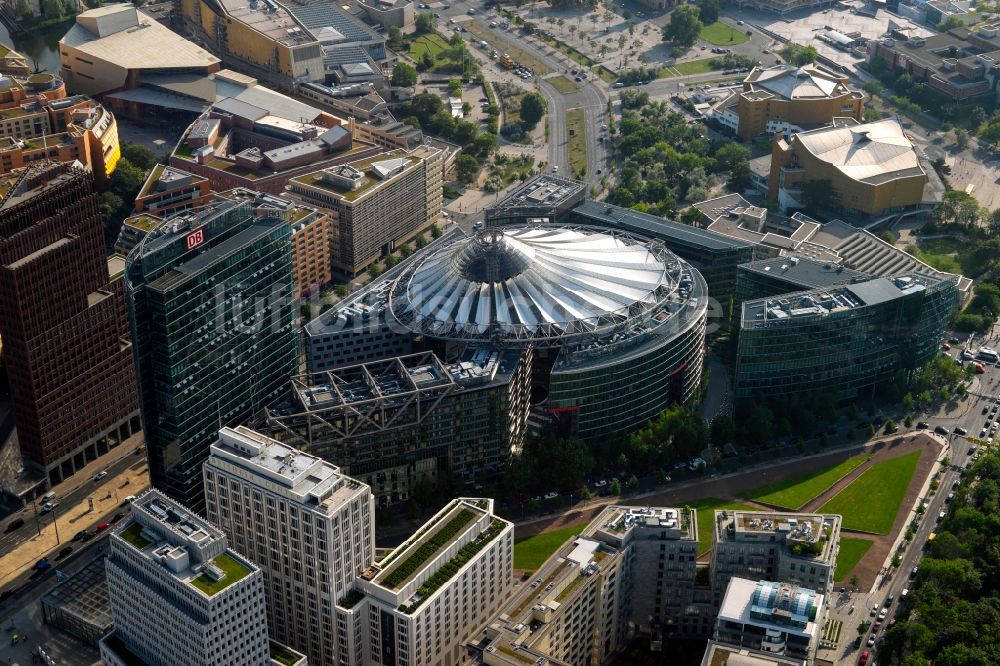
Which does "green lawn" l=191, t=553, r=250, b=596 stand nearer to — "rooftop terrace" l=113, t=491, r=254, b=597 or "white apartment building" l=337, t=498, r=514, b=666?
"rooftop terrace" l=113, t=491, r=254, b=597

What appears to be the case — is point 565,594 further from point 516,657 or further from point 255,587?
point 255,587

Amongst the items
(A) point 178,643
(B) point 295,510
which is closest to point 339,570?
(B) point 295,510

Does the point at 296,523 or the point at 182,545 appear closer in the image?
the point at 182,545

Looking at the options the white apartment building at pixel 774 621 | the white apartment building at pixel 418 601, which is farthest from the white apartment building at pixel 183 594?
the white apartment building at pixel 774 621

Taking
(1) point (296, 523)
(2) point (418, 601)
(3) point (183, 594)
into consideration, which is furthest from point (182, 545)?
(2) point (418, 601)

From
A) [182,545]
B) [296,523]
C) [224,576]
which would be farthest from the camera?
[296,523]

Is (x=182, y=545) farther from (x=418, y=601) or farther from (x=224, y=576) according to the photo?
(x=418, y=601)
